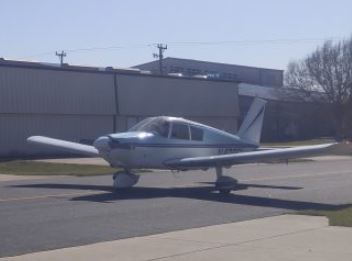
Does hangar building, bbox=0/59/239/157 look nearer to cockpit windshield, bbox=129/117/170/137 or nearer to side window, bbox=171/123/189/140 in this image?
side window, bbox=171/123/189/140

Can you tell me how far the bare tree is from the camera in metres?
80.6

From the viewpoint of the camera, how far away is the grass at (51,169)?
34250 mm

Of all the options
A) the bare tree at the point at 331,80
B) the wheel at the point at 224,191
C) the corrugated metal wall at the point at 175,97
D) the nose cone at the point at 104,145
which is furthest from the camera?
the bare tree at the point at 331,80

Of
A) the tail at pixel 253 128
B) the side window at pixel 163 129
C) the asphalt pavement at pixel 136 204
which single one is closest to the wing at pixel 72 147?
the asphalt pavement at pixel 136 204

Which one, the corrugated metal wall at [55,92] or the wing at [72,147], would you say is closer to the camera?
the wing at [72,147]

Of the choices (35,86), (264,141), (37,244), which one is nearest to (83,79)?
(35,86)

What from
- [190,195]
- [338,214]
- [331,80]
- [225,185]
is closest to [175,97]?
[331,80]

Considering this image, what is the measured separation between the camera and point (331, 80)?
81.0 metres

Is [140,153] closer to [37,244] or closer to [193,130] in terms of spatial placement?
[193,130]

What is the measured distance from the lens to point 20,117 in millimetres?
51219

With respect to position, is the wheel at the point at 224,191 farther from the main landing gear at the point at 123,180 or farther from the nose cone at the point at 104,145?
the nose cone at the point at 104,145

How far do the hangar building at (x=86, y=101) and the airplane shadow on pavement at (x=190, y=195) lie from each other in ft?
70.3

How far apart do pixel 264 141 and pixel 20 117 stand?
3527 cm

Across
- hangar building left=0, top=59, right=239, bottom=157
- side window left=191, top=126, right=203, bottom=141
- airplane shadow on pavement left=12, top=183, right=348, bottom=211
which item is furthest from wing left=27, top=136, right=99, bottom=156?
hangar building left=0, top=59, right=239, bottom=157
